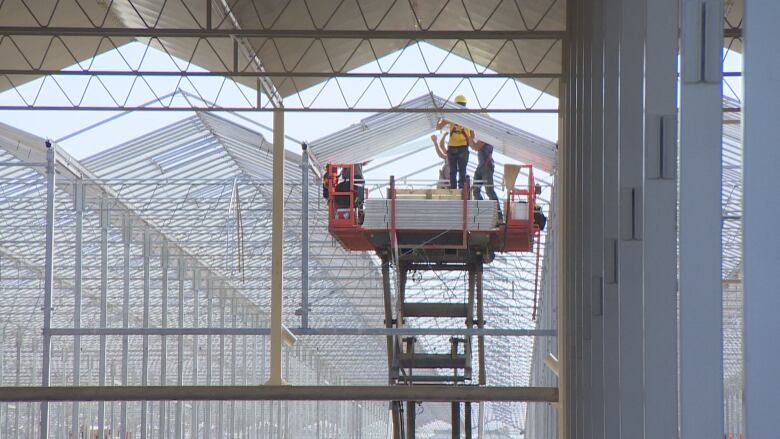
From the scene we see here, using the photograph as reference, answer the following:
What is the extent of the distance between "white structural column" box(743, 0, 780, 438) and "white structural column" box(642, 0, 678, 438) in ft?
6.84

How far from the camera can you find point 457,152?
23.4 meters

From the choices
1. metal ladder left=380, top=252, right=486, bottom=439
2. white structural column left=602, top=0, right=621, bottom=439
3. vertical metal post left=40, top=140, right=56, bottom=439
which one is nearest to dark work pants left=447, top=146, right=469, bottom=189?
metal ladder left=380, top=252, right=486, bottom=439

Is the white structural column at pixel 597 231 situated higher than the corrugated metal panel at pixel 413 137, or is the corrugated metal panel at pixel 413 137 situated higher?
the corrugated metal panel at pixel 413 137

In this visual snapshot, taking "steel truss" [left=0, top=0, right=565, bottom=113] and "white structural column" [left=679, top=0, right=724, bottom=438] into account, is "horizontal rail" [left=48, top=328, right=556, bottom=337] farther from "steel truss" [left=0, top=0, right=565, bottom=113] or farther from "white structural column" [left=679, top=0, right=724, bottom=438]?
"white structural column" [left=679, top=0, right=724, bottom=438]

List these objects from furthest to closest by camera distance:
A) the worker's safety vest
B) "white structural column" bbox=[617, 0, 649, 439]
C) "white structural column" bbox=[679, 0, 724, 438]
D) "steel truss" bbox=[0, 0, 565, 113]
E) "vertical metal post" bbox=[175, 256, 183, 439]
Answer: "vertical metal post" bbox=[175, 256, 183, 439]
the worker's safety vest
"steel truss" bbox=[0, 0, 565, 113]
"white structural column" bbox=[617, 0, 649, 439]
"white structural column" bbox=[679, 0, 724, 438]

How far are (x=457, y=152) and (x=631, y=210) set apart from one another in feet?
48.2

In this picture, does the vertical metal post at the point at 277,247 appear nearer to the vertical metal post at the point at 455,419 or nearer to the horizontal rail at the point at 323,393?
the horizontal rail at the point at 323,393

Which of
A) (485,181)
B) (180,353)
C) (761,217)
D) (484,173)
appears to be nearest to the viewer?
(761,217)

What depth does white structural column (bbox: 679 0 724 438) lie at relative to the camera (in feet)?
22.2

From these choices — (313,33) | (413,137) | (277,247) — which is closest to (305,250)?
(277,247)

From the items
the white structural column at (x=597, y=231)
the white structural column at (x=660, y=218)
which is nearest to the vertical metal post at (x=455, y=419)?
the white structural column at (x=597, y=231)

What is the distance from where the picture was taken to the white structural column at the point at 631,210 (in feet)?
28.6

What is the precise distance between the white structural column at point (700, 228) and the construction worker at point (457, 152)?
16205 mm

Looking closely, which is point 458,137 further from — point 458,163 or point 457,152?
point 458,163
